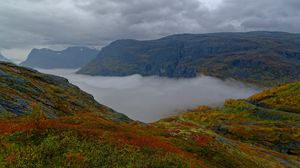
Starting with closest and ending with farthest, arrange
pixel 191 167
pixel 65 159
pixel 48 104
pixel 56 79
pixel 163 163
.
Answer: pixel 65 159, pixel 163 163, pixel 191 167, pixel 48 104, pixel 56 79

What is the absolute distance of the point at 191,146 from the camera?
134 ft

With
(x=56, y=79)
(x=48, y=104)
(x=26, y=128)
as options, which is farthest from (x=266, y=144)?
(x=26, y=128)

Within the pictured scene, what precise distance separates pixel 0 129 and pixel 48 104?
35780 millimetres

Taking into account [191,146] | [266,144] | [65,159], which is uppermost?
[65,159]

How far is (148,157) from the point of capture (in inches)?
1054

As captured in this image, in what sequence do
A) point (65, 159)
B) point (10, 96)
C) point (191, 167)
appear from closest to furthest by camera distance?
point (65, 159)
point (191, 167)
point (10, 96)

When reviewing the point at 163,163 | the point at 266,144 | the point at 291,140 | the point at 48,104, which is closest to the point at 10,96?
the point at 48,104

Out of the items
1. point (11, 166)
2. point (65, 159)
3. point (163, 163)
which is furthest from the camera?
point (163, 163)

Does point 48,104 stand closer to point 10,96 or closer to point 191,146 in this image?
point 10,96

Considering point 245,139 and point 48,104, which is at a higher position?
point 48,104

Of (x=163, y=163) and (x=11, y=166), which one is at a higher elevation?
(x=11, y=166)

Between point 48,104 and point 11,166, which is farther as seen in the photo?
point 48,104

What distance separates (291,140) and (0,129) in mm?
175071

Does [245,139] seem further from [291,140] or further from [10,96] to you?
[10,96]
